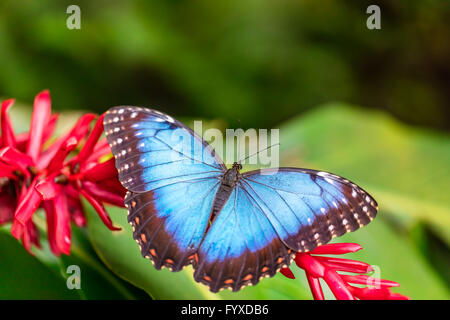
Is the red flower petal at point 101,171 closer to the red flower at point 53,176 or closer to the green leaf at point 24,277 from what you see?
the red flower at point 53,176

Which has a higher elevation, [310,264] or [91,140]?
[91,140]

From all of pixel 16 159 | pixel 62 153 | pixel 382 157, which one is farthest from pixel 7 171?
pixel 382 157

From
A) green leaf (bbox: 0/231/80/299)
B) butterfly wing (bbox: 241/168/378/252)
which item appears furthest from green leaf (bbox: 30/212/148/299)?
butterfly wing (bbox: 241/168/378/252)

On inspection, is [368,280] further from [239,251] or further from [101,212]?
[101,212]

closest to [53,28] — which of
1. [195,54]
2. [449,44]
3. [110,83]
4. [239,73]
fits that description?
[110,83]

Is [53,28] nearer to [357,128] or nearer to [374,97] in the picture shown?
[357,128]

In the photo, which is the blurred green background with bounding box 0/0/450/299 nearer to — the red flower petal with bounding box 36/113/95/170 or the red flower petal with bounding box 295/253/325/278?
the red flower petal with bounding box 36/113/95/170
